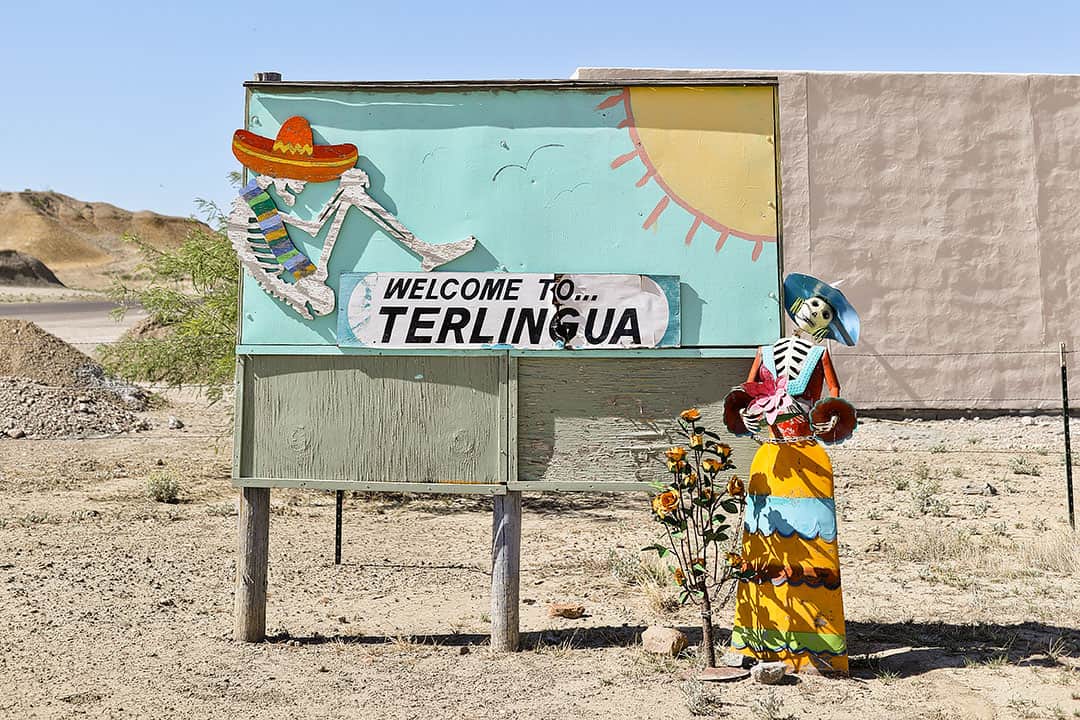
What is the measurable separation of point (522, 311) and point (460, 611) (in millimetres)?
2744

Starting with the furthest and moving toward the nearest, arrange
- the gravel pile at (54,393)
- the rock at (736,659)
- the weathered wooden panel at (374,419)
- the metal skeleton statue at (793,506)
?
the gravel pile at (54,393)
the weathered wooden panel at (374,419)
the rock at (736,659)
the metal skeleton statue at (793,506)

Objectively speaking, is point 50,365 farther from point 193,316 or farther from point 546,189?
point 546,189

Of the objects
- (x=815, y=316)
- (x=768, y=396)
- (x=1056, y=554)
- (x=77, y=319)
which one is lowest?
(x=1056, y=554)

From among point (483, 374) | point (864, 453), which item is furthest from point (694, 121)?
point (864, 453)

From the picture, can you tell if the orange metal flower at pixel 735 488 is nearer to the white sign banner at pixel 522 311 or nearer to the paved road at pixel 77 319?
the white sign banner at pixel 522 311

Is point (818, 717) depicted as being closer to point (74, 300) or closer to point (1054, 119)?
point (1054, 119)

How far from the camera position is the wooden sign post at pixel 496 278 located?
20.7ft

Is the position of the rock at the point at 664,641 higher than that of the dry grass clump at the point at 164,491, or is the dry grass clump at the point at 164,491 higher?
the dry grass clump at the point at 164,491

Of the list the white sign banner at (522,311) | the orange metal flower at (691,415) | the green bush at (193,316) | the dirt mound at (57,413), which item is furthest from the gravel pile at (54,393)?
the orange metal flower at (691,415)

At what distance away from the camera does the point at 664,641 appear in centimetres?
639

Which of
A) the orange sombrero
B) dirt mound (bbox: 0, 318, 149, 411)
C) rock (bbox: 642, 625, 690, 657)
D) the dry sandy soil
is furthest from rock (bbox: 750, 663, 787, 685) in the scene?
dirt mound (bbox: 0, 318, 149, 411)

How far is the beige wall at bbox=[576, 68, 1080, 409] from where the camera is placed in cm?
1969

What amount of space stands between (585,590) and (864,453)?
10741 mm

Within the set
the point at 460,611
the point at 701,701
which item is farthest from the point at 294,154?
the point at 701,701
